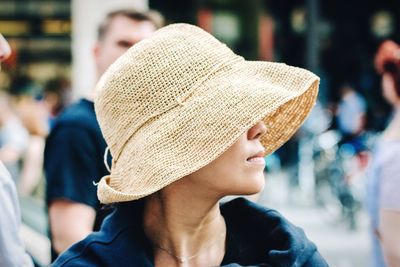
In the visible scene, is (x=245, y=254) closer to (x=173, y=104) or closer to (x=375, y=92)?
(x=173, y=104)

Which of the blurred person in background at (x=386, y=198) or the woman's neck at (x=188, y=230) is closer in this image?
the woman's neck at (x=188, y=230)

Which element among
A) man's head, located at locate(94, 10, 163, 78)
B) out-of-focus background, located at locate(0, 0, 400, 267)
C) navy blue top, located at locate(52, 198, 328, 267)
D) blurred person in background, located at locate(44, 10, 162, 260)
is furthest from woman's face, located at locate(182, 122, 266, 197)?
out-of-focus background, located at locate(0, 0, 400, 267)

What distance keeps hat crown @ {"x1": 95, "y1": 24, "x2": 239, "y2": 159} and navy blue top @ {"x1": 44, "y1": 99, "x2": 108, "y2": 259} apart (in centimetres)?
104

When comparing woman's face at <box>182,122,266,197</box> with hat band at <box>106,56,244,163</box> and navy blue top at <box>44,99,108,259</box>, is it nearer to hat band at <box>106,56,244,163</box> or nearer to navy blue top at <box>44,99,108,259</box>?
hat band at <box>106,56,244,163</box>

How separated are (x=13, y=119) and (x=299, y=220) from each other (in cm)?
405

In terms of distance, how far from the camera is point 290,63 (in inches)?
1054

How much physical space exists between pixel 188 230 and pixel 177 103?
A: 1.13ft

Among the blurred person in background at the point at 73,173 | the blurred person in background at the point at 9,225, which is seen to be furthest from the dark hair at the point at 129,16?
the blurred person in background at the point at 9,225

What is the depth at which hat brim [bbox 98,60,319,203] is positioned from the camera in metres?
2.08

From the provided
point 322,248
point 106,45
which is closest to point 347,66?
point 322,248

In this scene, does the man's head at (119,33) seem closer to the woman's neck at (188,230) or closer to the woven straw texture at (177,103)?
the woven straw texture at (177,103)

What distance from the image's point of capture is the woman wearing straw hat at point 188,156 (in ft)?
6.88

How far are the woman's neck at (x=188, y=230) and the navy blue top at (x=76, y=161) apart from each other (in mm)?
1061

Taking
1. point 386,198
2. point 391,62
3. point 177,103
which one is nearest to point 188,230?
point 177,103
